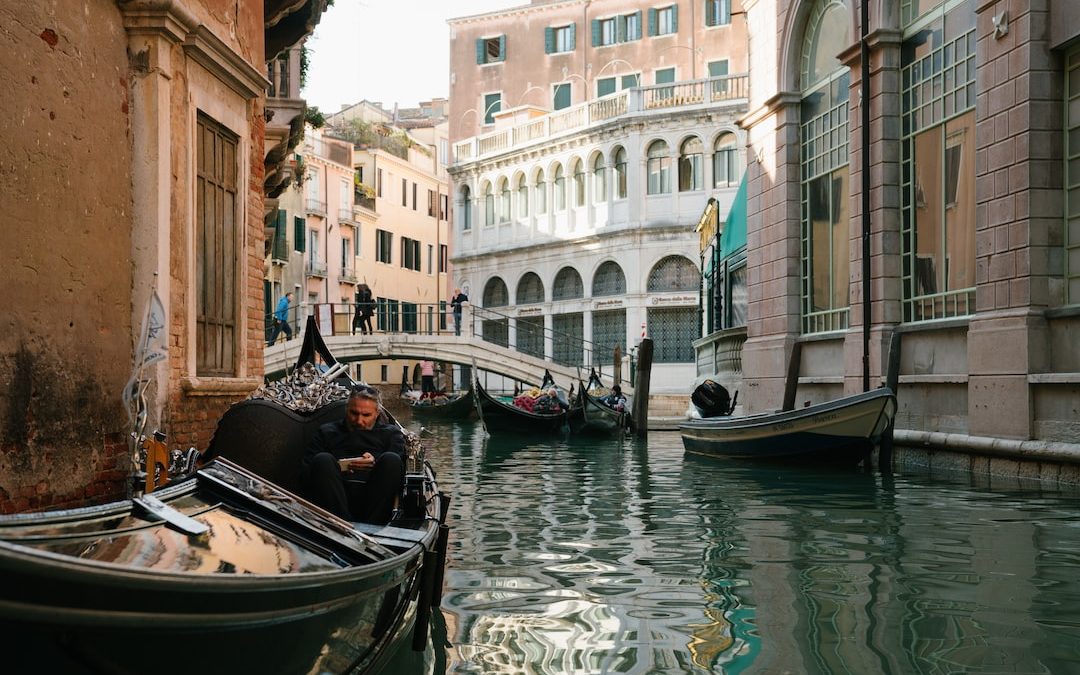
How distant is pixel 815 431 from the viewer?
472 inches

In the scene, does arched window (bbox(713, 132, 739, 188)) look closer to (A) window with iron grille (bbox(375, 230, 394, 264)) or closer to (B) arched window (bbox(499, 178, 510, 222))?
(B) arched window (bbox(499, 178, 510, 222))

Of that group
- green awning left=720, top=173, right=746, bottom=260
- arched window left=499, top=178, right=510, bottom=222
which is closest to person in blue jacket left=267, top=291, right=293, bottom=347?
green awning left=720, top=173, right=746, bottom=260

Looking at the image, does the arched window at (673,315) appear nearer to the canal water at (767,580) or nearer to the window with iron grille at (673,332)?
the window with iron grille at (673,332)

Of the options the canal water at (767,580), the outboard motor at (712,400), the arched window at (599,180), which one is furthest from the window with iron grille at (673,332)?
the canal water at (767,580)

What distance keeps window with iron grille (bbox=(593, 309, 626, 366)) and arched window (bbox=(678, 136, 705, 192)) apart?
3.67 meters

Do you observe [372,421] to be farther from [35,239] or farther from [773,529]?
[773,529]

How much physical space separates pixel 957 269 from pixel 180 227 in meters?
7.16

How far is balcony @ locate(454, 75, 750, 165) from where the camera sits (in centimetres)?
3133

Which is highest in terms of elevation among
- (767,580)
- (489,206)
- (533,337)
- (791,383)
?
(489,206)

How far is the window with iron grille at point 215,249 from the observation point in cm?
764

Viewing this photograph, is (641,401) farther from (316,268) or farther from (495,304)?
(316,268)

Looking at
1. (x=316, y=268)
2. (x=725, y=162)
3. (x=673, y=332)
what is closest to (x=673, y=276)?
(x=673, y=332)

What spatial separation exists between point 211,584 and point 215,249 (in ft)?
18.9

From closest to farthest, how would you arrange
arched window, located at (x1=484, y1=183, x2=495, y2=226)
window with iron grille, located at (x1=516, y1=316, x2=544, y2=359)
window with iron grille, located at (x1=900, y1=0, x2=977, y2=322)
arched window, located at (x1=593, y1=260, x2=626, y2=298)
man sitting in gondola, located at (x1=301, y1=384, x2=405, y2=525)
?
man sitting in gondola, located at (x1=301, y1=384, x2=405, y2=525), window with iron grille, located at (x1=900, y1=0, x2=977, y2=322), arched window, located at (x1=593, y1=260, x2=626, y2=298), window with iron grille, located at (x1=516, y1=316, x2=544, y2=359), arched window, located at (x1=484, y1=183, x2=495, y2=226)
